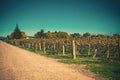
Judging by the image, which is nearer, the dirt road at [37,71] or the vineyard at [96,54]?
the dirt road at [37,71]

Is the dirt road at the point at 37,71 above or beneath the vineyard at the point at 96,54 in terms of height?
beneath

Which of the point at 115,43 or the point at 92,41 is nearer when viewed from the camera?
the point at 115,43

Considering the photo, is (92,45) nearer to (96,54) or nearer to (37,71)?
(96,54)

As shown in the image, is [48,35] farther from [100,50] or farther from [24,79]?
[24,79]

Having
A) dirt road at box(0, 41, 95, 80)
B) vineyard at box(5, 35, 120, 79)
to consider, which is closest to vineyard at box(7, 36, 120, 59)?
vineyard at box(5, 35, 120, 79)

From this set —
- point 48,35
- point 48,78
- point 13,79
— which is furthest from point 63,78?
point 48,35

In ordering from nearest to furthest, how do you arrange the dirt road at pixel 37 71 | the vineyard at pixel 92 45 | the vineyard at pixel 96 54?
the dirt road at pixel 37 71 < the vineyard at pixel 96 54 < the vineyard at pixel 92 45

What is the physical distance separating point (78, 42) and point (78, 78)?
86.5 feet

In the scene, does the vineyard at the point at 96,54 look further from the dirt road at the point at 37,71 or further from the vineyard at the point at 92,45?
the dirt road at the point at 37,71

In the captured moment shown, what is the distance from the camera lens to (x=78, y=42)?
1499 inches

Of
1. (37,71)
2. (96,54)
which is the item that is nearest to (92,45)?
(96,54)

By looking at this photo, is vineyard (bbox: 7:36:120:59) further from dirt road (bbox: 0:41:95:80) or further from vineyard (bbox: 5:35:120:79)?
dirt road (bbox: 0:41:95:80)

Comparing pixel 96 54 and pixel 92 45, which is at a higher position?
pixel 92 45

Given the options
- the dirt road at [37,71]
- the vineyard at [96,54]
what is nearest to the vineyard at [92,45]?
the vineyard at [96,54]
